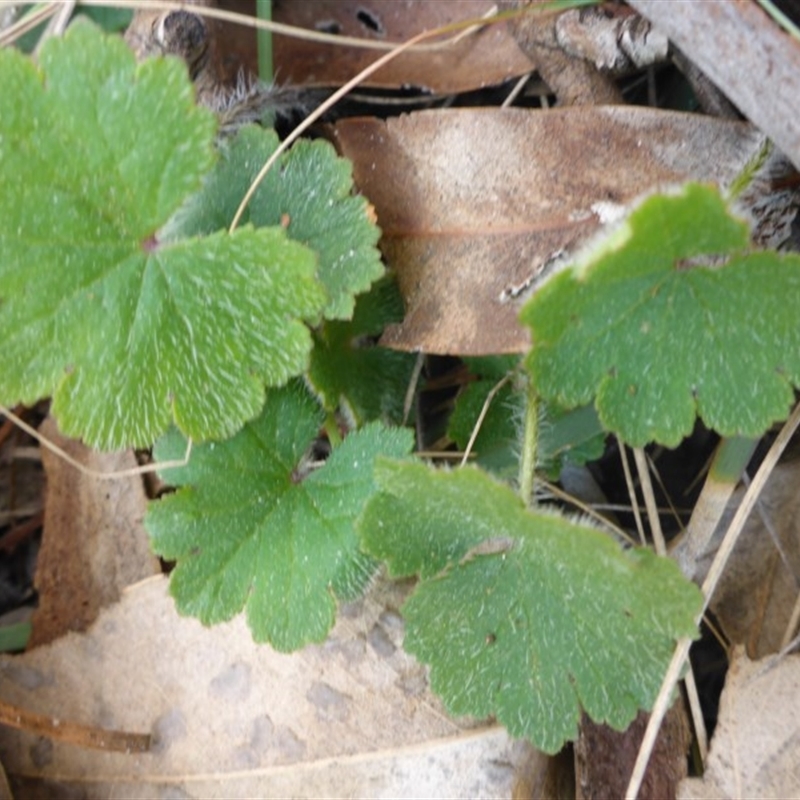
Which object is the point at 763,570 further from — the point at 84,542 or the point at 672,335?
the point at 84,542

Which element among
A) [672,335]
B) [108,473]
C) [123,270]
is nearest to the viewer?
[672,335]

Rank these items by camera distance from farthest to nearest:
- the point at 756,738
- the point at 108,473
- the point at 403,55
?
the point at 108,473
the point at 403,55
the point at 756,738

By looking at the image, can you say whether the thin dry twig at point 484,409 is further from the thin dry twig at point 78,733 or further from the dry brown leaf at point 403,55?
the thin dry twig at point 78,733

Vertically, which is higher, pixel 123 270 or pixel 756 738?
pixel 123 270

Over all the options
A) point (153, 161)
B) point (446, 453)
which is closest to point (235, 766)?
point (446, 453)

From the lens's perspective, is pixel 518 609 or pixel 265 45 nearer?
pixel 518 609

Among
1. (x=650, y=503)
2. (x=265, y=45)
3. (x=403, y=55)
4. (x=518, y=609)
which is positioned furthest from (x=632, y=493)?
(x=265, y=45)

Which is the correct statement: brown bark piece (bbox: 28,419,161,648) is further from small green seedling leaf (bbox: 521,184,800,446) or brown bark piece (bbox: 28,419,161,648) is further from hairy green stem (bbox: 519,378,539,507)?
small green seedling leaf (bbox: 521,184,800,446)
